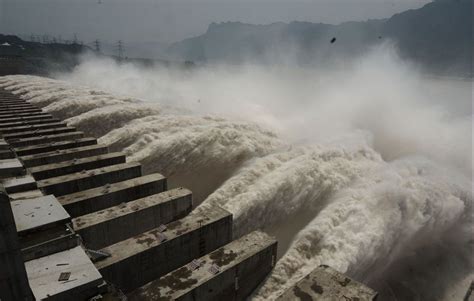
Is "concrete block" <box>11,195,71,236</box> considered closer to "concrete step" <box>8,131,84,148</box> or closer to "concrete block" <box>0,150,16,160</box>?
"concrete block" <box>0,150,16,160</box>

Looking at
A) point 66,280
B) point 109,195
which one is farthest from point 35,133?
point 66,280

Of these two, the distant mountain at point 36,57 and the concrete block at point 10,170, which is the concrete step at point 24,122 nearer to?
the concrete block at point 10,170

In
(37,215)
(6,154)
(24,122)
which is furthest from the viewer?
(24,122)

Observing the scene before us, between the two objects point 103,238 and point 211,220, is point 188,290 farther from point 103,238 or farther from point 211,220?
point 103,238

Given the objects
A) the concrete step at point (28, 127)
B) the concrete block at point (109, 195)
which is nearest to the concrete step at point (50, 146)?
the concrete step at point (28, 127)

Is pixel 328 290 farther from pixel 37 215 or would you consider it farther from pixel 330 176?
pixel 330 176

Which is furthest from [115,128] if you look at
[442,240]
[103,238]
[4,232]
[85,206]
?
[442,240]

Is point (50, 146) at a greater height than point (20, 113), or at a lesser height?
lesser
